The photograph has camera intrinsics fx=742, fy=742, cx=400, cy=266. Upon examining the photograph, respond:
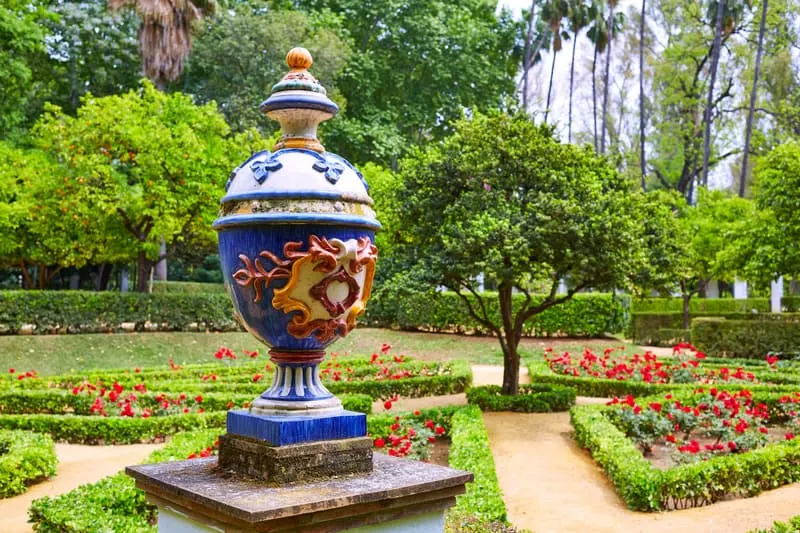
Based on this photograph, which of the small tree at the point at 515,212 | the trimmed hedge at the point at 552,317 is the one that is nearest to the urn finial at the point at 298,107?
the small tree at the point at 515,212

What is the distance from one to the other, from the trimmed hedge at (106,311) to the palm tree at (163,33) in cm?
727

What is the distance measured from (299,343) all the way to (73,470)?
19.0 feet

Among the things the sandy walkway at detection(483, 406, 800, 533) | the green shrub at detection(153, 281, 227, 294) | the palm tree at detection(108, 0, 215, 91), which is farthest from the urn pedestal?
the green shrub at detection(153, 281, 227, 294)

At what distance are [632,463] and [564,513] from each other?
3.39ft

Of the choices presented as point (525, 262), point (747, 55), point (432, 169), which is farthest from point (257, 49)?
point (747, 55)

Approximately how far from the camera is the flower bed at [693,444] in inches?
279

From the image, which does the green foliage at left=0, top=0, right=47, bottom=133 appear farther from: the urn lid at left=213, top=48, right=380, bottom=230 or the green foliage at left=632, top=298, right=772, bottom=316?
the green foliage at left=632, top=298, right=772, bottom=316

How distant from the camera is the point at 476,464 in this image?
735 centimetres

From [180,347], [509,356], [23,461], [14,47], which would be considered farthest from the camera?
[180,347]

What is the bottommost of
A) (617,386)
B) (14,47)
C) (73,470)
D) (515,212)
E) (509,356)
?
(73,470)

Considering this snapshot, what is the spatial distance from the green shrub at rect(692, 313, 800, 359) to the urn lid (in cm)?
1822

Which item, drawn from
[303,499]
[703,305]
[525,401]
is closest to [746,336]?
[525,401]

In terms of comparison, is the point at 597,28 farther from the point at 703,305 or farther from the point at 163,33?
the point at 163,33

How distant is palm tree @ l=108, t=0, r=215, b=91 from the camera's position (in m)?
22.5
